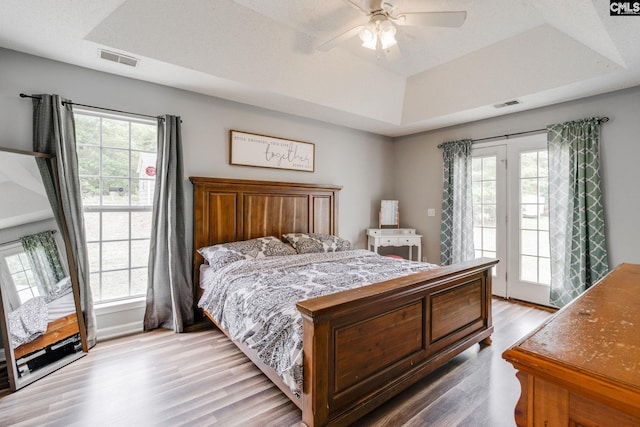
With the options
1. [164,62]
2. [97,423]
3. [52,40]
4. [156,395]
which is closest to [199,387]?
[156,395]

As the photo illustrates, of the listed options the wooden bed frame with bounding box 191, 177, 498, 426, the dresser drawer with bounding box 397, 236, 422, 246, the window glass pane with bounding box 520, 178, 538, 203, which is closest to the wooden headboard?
the wooden bed frame with bounding box 191, 177, 498, 426

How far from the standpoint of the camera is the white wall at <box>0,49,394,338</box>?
2.49m

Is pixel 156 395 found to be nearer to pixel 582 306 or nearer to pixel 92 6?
pixel 582 306

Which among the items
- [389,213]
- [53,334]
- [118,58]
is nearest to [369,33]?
[118,58]

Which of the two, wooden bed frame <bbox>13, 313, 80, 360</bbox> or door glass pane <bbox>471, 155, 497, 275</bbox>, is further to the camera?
door glass pane <bbox>471, 155, 497, 275</bbox>

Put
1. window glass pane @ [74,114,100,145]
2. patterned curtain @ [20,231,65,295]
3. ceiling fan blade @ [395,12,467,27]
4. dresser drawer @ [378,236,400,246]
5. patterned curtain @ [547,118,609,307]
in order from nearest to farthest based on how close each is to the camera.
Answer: ceiling fan blade @ [395,12,467,27] < patterned curtain @ [20,231,65,295] < window glass pane @ [74,114,100,145] < patterned curtain @ [547,118,609,307] < dresser drawer @ [378,236,400,246]

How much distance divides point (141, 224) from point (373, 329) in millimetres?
2624

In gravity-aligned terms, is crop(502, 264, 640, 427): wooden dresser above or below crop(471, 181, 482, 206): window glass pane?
below

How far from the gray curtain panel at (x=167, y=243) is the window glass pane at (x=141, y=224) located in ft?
0.75

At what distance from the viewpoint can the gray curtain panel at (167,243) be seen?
3.02 metres

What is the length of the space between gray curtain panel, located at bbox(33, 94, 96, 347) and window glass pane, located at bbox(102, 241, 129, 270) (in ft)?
0.89

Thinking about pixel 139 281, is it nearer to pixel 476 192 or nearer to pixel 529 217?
pixel 476 192

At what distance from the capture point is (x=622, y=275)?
1598 mm

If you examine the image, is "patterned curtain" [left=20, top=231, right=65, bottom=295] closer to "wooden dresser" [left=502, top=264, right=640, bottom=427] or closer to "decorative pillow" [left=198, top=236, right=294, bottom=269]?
"decorative pillow" [left=198, top=236, right=294, bottom=269]
